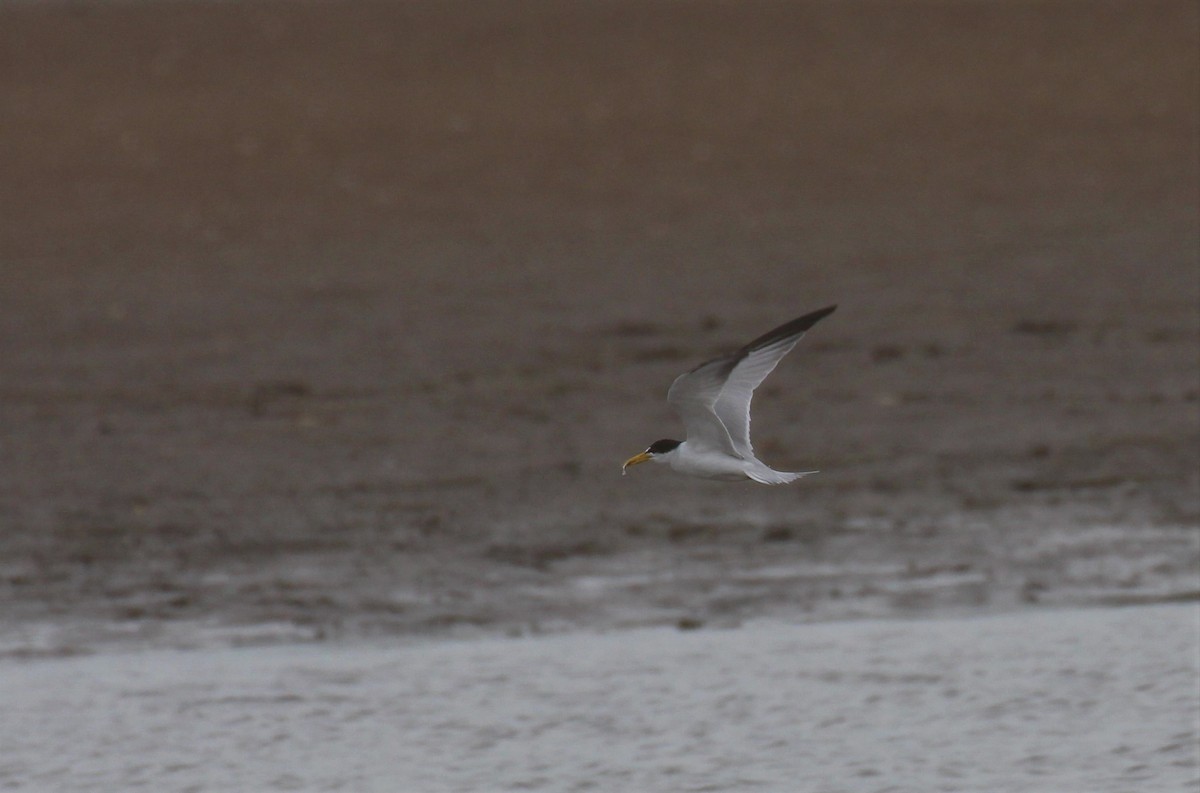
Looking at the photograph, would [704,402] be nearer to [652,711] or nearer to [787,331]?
[787,331]

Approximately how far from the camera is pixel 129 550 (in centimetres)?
1034

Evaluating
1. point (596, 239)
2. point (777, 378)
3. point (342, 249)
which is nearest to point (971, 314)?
point (777, 378)

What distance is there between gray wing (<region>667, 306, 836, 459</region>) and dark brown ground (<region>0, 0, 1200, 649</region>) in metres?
2.07

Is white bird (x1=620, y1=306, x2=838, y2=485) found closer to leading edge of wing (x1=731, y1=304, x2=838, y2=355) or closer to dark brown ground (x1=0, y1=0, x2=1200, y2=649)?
leading edge of wing (x1=731, y1=304, x2=838, y2=355)

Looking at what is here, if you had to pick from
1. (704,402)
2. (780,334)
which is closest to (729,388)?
(704,402)

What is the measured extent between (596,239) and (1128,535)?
6.75 meters

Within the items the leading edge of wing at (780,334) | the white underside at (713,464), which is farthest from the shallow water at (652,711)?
the leading edge of wing at (780,334)

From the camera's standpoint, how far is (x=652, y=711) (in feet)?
27.6

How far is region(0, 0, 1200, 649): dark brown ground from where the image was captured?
1012 cm

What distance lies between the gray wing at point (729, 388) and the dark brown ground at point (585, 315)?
81.7 inches

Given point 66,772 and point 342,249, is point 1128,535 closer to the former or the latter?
point 66,772

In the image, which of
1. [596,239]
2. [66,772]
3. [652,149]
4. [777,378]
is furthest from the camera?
[652,149]

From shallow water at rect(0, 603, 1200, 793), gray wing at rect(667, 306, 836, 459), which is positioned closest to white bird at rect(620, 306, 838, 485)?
gray wing at rect(667, 306, 836, 459)

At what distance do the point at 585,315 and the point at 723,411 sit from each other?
275 inches
